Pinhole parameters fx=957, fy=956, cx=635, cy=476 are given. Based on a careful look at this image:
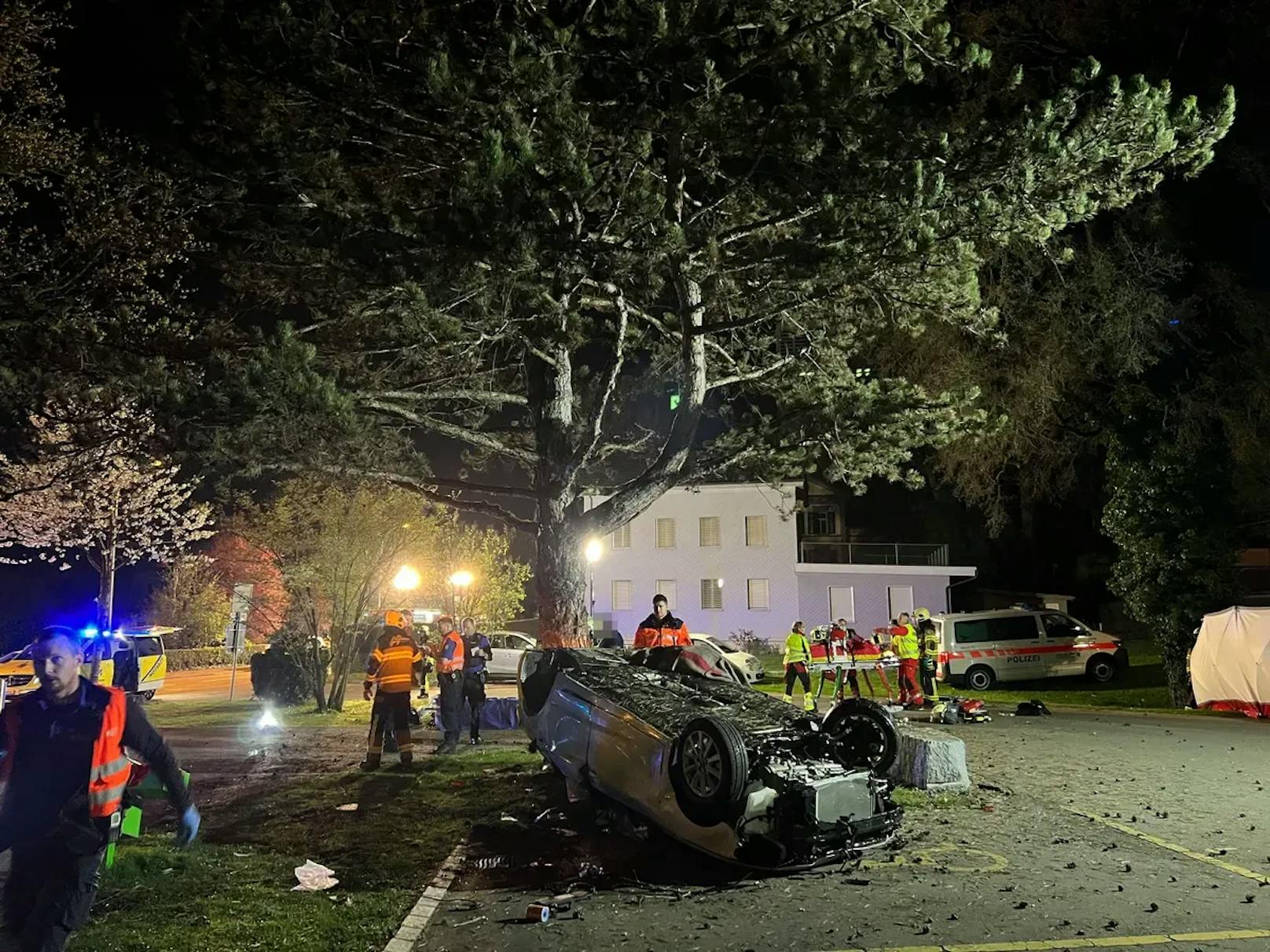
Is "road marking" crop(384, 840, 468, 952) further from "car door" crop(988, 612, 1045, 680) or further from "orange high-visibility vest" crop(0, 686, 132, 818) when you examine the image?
"car door" crop(988, 612, 1045, 680)

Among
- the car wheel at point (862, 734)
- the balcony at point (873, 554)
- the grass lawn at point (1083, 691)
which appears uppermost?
the balcony at point (873, 554)

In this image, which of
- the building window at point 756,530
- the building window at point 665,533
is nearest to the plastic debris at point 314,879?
the building window at point 756,530

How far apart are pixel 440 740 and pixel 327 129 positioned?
8105 millimetres

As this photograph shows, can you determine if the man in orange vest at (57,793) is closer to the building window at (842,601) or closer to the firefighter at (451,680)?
the firefighter at (451,680)

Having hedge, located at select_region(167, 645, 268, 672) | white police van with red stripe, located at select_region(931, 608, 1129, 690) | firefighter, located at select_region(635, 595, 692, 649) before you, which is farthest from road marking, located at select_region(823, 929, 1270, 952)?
hedge, located at select_region(167, 645, 268, 672)

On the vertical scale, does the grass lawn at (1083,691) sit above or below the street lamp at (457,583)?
below

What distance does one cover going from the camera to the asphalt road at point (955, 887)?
205 inches

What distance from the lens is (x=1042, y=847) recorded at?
23.4ft

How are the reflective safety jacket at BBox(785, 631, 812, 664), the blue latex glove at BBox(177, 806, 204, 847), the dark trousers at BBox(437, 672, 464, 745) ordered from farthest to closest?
the reflective safety jacket at BBox(785, 631, 812, 664) → the dark trousers at BBox(437, 672, 464, 745) → the blue latex glove at BBox(177, 806, 204, 847)

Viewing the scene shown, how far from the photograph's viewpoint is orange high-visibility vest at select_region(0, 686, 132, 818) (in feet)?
12.5

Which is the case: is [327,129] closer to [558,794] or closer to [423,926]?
[558,794]

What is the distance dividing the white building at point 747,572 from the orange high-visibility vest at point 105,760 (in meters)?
34.5

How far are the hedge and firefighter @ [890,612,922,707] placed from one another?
26.5 meters

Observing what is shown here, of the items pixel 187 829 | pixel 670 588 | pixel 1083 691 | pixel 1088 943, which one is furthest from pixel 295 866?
pixel 670 588
